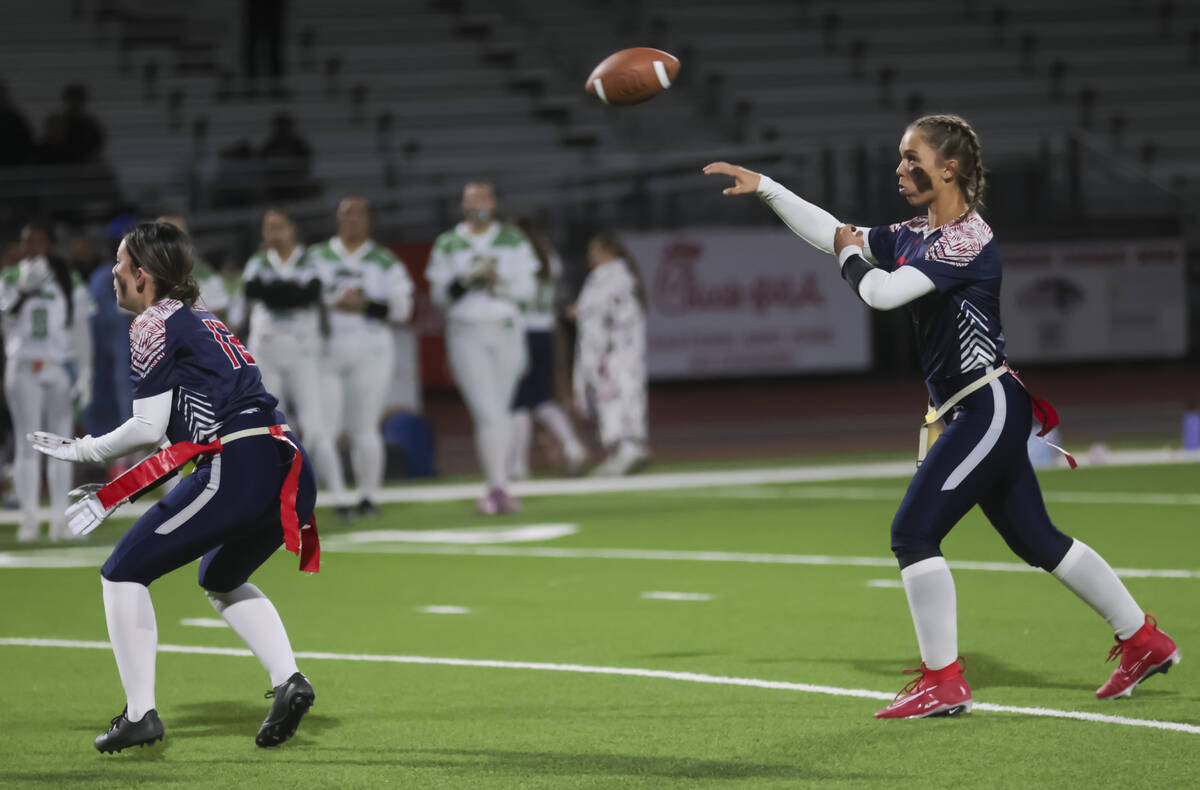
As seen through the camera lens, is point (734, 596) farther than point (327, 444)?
No

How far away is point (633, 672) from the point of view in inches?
293

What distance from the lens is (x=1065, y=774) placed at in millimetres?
5449

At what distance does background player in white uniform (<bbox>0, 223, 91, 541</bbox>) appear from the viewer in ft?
40.6

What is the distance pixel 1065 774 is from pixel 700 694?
184 centimetres

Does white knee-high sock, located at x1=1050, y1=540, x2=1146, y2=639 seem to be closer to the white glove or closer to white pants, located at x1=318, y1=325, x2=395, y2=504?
the white glove

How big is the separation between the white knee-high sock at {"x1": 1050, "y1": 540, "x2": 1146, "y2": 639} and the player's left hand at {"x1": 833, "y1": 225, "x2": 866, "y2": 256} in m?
1.40

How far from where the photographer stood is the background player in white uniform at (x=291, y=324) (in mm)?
12922

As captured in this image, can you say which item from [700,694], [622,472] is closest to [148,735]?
[700,694]

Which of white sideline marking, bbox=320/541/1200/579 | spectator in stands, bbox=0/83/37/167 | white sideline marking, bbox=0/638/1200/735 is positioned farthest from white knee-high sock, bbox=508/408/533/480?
spectator in stands, bbox=0/83/37/167

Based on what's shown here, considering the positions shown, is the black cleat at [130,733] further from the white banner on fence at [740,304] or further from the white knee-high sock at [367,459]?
the white banner on fence at [740,304]

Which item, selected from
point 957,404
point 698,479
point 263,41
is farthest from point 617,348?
point 263,41

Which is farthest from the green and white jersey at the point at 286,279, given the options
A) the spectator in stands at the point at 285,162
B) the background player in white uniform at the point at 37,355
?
the spectator in stands at the point at 285,162

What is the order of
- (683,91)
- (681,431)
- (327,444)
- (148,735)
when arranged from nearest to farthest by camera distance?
(148,735) < (327,444) < (681,431) < (683,91)

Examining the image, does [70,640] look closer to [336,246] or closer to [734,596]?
[734,596]
